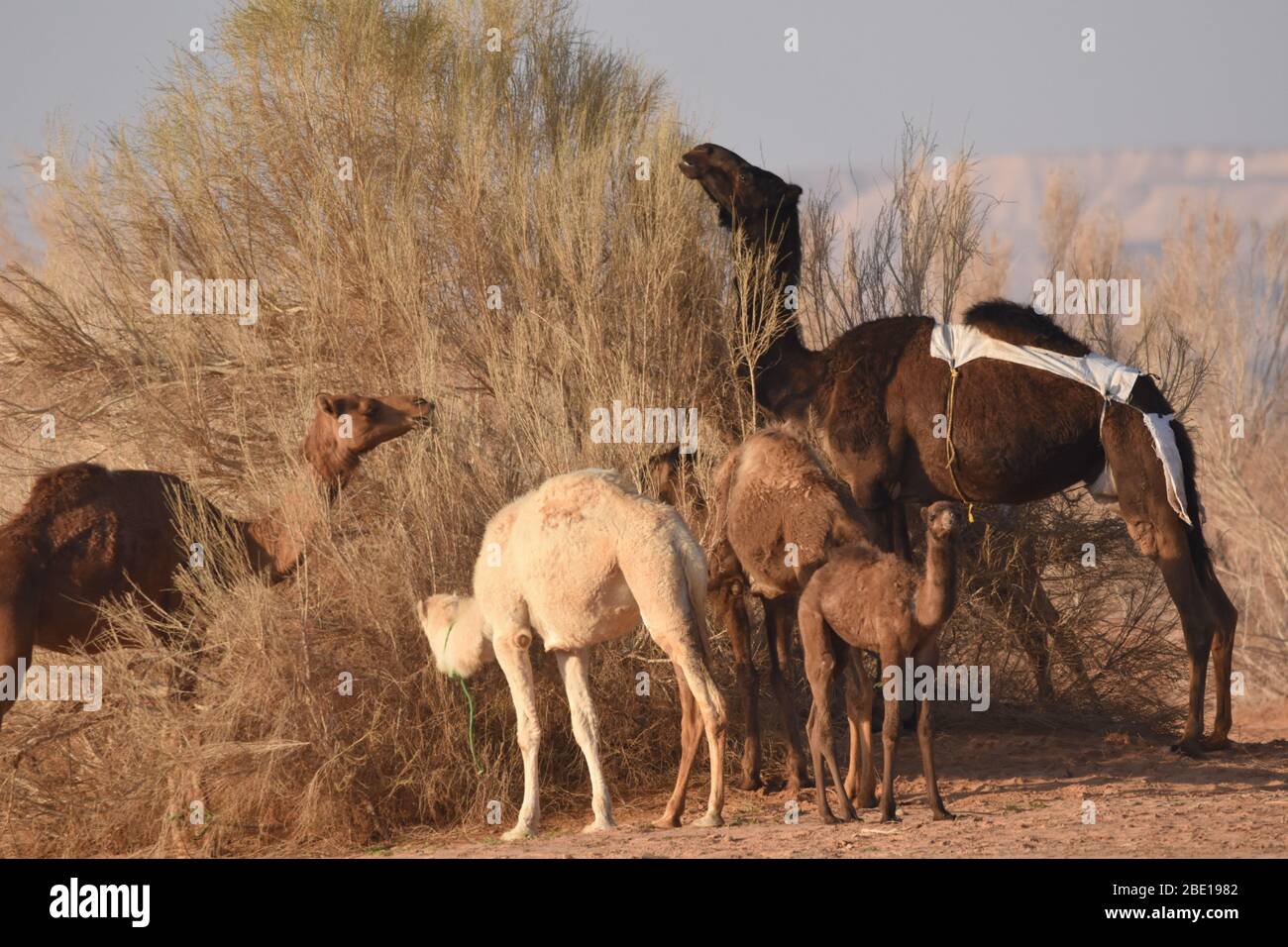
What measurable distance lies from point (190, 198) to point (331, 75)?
4.60 feet

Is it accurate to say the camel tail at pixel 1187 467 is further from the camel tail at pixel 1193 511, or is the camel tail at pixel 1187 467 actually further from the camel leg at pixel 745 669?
the camel leg at pixel 745 669

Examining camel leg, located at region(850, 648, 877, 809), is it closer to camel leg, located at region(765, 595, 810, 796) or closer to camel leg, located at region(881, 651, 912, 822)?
camel leg, located at region(881, 651, 912, 822)

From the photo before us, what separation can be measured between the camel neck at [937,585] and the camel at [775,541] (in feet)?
2.33

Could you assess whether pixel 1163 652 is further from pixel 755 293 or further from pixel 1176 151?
pixel 1176 151

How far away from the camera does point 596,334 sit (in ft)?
35.0

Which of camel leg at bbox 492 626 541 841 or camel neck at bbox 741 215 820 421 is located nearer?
camel leg at bbox 492 626 541 841

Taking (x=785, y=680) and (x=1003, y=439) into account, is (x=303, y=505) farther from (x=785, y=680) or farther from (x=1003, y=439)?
(x=1003, y=439)

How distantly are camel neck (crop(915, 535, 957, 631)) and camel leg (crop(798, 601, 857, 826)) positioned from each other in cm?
63

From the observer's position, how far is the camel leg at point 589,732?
8.11m

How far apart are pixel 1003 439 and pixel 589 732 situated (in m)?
3.35

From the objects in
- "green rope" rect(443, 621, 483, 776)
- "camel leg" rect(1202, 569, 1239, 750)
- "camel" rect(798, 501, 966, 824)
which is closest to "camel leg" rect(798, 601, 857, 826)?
"camel" rect(798, 501, 966, 824)

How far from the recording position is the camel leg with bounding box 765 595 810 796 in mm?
9180

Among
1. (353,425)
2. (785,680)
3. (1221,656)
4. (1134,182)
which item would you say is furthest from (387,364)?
(1134,182)

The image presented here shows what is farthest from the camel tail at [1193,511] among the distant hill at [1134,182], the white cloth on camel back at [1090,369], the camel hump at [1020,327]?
the distant hill at [1134,182]
